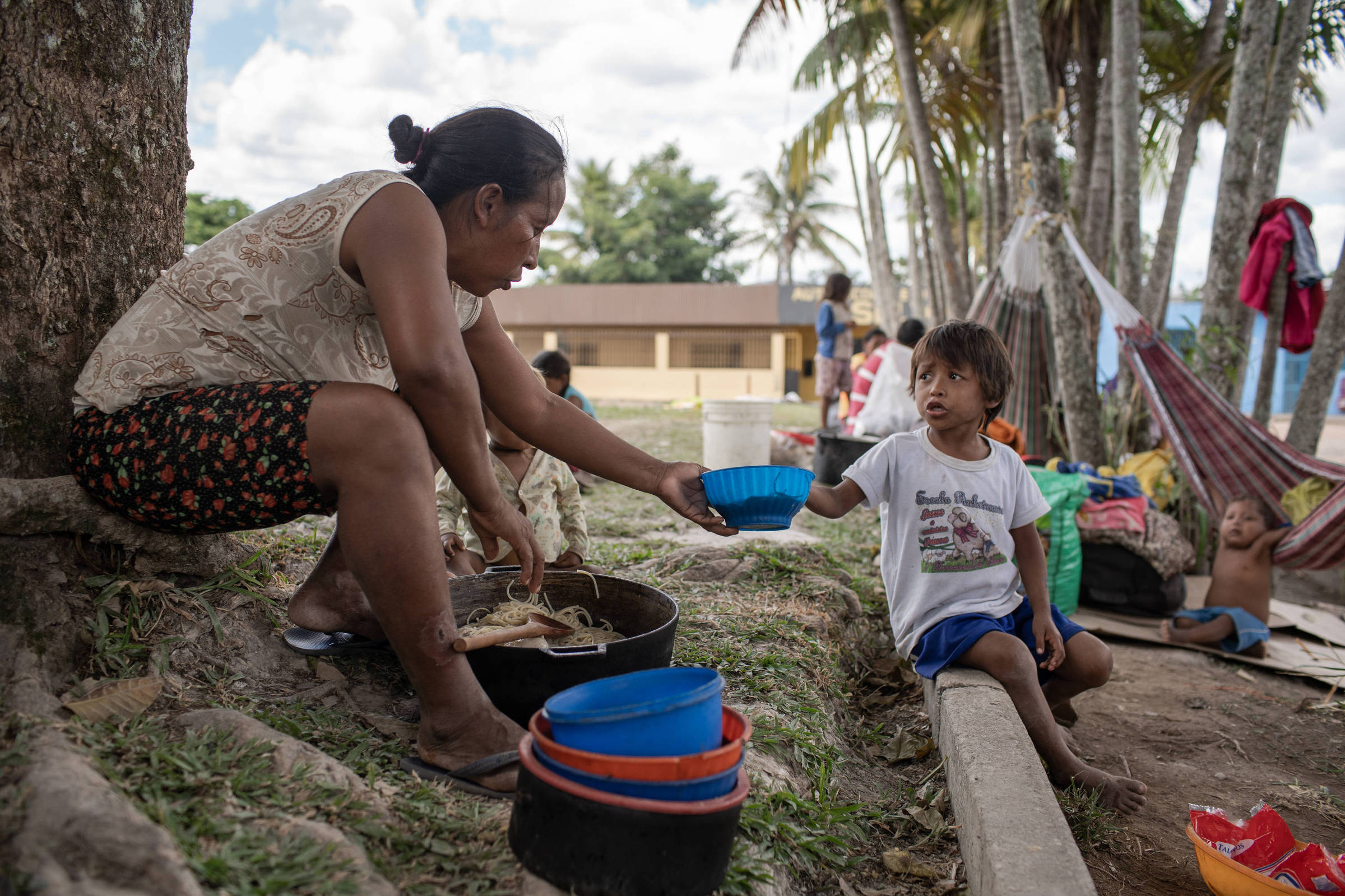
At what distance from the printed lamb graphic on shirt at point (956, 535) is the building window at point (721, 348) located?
20644 mm

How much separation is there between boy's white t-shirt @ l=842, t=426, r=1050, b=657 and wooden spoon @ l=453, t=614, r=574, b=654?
1.04 meters

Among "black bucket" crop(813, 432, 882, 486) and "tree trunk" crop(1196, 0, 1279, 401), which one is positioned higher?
"tree trunk" crop(1196, 0, 1279, 401)

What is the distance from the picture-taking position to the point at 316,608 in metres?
2.04

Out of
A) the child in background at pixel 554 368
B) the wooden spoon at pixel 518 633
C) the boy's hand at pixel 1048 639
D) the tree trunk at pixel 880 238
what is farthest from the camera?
the tree trunk at pixel 880 238

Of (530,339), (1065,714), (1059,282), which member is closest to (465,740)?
(1065,714)

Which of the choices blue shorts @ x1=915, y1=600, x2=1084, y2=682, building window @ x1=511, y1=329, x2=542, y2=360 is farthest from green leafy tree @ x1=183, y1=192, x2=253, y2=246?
blue shorts @ x1=915, y1=600, x2=1084, y2=682

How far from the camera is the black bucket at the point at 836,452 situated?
6109mm

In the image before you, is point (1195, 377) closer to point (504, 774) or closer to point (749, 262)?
point (504, 774)

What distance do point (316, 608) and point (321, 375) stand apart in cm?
57

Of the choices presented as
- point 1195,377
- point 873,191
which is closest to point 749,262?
point 873,191

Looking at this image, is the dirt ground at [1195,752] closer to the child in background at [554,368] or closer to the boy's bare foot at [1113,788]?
the boy's bare foot at [1113,788]

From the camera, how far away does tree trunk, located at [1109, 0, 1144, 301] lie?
237 inches

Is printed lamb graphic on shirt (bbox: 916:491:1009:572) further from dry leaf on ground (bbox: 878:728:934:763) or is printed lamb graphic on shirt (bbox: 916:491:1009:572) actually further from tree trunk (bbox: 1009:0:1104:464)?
tree trunk (bbox: 1009:0:1104:464)

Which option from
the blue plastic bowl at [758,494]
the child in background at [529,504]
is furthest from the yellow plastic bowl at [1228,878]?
the child in background at [529,504]
